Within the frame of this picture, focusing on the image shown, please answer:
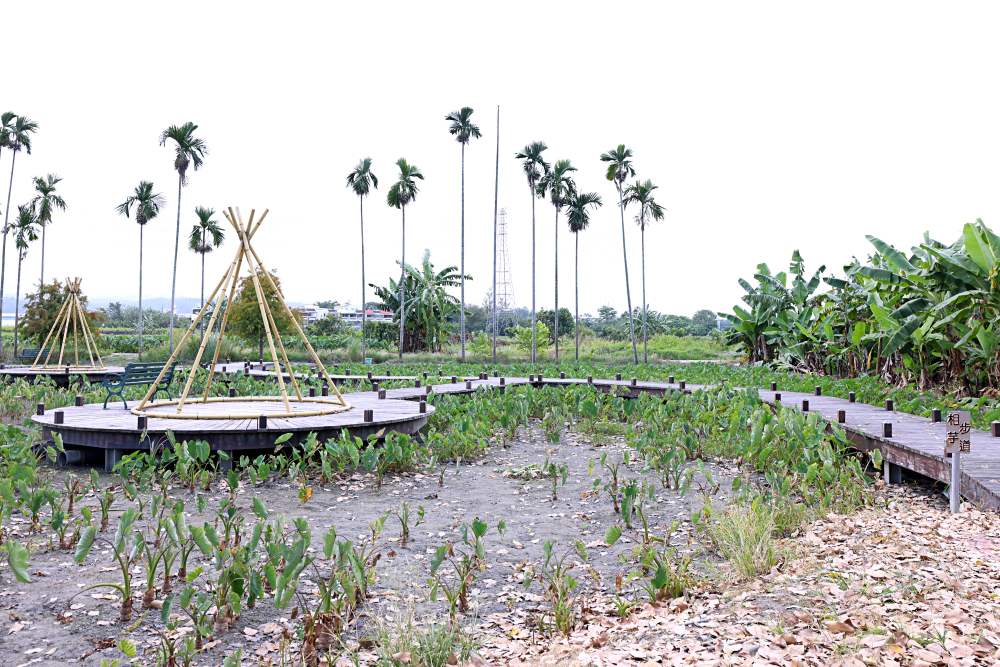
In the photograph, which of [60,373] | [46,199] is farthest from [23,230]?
[60,373]

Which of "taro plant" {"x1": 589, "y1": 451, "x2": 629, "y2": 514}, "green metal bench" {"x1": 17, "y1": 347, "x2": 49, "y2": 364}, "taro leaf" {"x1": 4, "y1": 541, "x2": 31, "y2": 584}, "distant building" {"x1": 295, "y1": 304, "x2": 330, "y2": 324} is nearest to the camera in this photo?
"taro leaf" {"x1": 4, "y1": 541, "x2": 31, "y2": 584}

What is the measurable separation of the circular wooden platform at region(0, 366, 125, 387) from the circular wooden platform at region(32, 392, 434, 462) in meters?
10.5

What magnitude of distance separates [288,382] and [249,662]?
1530cm

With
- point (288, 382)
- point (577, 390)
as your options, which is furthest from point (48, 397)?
point (577, 390)

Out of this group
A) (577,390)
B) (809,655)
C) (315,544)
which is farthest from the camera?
(577,390)

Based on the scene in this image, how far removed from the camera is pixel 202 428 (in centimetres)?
938

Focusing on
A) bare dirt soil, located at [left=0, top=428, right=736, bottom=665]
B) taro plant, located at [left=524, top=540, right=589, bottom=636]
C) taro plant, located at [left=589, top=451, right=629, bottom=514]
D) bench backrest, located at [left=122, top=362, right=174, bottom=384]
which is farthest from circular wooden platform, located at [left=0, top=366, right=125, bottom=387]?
taro plant, located at [left=524, top=540, right=589, bottom=636]

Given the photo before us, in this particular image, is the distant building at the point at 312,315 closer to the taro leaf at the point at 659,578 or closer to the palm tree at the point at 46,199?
the palm tree at the point at 46,199

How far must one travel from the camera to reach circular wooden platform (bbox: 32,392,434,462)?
923 cm

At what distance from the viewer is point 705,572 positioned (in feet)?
18.3

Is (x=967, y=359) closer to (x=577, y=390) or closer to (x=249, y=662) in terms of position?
(x=577, y=390)

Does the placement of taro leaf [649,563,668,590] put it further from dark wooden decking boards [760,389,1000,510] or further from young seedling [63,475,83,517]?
young seedling [63,475,83,517]

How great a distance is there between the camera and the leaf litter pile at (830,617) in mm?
3760

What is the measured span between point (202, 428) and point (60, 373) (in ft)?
47.3
